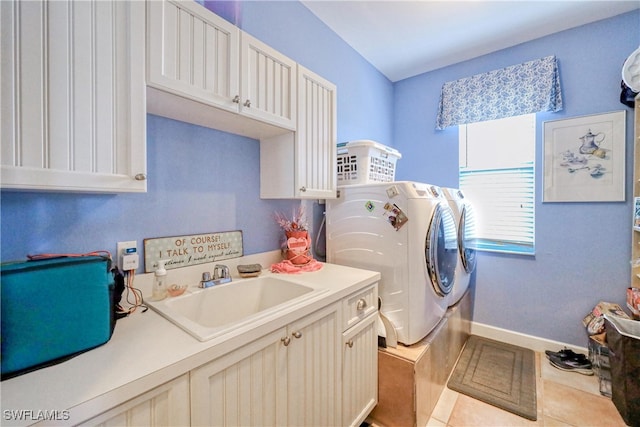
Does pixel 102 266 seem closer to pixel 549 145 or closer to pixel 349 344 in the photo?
pixel 349 344

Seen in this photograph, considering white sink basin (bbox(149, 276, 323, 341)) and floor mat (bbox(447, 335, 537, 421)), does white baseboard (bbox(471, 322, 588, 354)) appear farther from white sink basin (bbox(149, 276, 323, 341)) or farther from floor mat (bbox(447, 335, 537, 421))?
white sink basin (bbox(149, 276, 323, 341))

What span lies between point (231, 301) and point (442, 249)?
136 centimetres

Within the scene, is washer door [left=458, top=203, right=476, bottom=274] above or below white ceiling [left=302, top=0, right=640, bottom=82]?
below

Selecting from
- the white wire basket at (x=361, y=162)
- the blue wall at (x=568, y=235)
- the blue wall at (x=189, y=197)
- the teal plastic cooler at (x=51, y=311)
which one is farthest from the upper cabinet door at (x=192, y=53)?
the blue wall at (x=568, y=235)

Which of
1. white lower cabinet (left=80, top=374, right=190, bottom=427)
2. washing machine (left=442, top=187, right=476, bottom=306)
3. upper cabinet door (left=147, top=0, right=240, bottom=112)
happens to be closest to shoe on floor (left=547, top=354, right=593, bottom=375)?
washing machine (left=442, top=187, right=476, bottom=306)

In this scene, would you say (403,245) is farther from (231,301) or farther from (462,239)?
(231,301)

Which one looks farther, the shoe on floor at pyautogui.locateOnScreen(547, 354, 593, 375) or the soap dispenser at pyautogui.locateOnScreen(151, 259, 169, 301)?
the shoe on floor at pyautogui.locateOnScreen(547, 354, 593, 375)

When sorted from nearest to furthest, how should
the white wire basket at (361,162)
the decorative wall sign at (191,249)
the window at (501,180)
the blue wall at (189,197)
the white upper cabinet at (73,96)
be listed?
the white upper cabinet at (73,96)
the blue wall at (189,197)
the decorative wall sign at (191,249)
the white wire basket at (361,162)
the window at (501,180)

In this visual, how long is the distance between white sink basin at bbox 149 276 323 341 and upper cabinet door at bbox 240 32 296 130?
2.87 feet

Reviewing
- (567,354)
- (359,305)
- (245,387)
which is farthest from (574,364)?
(245,387)

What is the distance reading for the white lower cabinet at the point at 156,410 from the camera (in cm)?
59

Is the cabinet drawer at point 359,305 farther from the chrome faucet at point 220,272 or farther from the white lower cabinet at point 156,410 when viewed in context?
the white lower cabinet at point 156,410

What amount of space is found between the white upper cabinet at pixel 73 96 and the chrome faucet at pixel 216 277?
566mm

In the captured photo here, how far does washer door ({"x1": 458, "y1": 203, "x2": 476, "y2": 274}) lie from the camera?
2121mm
